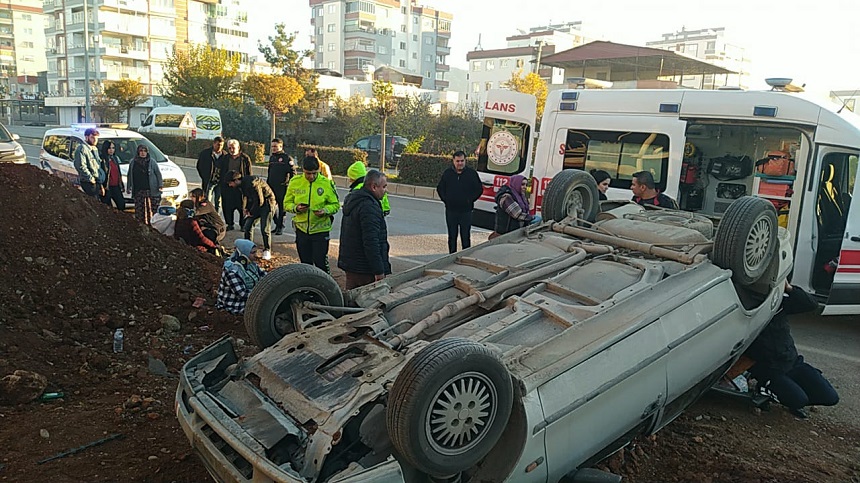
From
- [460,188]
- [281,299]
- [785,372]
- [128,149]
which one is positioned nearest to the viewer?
[281,299]

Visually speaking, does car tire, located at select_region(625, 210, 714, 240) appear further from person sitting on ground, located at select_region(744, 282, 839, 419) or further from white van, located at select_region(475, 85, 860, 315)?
white van, located at select_region(475, 85, 860, 315)

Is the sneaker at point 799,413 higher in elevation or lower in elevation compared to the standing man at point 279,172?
lower

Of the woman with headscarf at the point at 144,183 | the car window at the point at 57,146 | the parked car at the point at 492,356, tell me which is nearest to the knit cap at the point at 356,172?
the parked car at the point at 492,356

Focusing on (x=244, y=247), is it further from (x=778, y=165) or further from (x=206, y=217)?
(x=778, y=165)

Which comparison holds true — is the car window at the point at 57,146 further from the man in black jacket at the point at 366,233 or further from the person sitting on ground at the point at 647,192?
the person sitting on ground at the point at 647,192

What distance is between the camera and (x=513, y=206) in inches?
287

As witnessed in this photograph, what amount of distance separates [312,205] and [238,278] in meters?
1.33

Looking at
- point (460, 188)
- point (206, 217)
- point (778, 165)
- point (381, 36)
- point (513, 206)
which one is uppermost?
point (381, 36)

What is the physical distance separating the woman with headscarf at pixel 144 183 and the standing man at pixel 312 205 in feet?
14.3

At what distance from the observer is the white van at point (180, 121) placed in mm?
28016

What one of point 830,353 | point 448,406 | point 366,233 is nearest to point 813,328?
point 830,353

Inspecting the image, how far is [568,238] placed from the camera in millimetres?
4836

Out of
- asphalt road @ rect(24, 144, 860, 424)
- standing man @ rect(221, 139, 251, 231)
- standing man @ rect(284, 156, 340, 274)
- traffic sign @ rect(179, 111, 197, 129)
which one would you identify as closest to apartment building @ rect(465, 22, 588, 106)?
traffic sign @ rect(179, 111, 197, 129)

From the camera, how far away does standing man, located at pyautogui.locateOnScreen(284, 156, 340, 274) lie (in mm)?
6586
